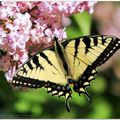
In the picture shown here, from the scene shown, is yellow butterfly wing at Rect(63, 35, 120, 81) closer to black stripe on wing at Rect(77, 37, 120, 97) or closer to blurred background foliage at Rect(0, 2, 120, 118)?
black stripe on wing at Rect(77, 37, 120, 97)

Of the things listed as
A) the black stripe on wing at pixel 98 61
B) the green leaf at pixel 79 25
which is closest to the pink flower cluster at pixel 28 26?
the green leaf at pixel 79 25

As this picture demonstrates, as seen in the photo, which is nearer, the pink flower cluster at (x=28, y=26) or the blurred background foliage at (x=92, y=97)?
the pink flower cluster at (x=28, y=26)

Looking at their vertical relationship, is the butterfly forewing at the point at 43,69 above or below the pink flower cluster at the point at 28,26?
below

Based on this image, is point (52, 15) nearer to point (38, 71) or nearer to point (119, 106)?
point (38, 71)

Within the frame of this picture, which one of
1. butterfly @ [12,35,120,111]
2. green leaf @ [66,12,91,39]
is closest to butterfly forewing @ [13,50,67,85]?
butterfly @ [12,35,120,111]

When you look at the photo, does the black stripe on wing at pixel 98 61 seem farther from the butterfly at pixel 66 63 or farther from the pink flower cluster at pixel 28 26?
the pink flower cluster at pixel 28 26

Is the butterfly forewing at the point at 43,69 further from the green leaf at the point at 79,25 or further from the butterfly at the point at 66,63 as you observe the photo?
the green leaf at the point at 79,25
